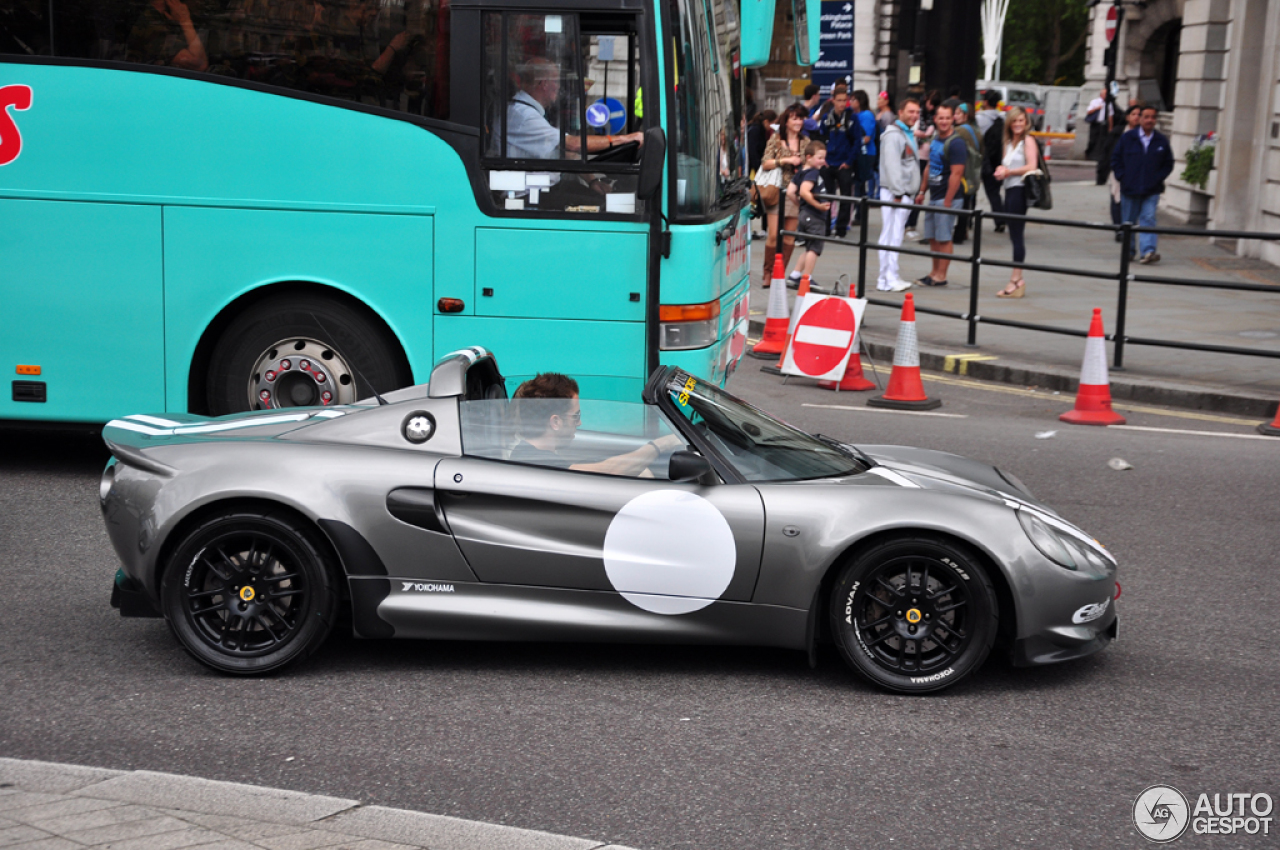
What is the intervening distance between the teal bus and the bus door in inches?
0.5

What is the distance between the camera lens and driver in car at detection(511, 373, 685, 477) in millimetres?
4859

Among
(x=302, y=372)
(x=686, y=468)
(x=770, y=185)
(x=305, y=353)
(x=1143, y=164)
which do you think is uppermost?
(x=1143, y=164)

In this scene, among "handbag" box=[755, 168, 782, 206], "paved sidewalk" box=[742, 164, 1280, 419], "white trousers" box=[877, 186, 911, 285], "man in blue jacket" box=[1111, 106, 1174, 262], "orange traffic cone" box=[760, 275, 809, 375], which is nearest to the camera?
"paved sidewalk" box=[742, 164, 1280, 419]

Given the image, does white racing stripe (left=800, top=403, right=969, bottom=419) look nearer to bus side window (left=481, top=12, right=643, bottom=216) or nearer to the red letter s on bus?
bus side window (left=481, top=12, right=643, bottom=216)

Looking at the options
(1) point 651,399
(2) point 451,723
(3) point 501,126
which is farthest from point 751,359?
(2) point 451,723

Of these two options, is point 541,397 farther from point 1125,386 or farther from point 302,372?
point 1125,386

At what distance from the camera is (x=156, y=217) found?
772 cm

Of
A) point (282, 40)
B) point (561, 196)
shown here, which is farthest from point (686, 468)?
point (282, 40)

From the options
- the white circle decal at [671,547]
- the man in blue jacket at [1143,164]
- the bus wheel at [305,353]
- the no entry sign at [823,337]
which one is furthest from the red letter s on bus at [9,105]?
the man in blue jacket at [1143,164]

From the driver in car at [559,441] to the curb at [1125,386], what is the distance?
7.45 m

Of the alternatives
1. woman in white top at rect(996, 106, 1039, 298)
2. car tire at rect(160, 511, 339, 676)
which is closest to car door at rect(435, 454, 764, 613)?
car tire at rect(160, 511, 339, 676)

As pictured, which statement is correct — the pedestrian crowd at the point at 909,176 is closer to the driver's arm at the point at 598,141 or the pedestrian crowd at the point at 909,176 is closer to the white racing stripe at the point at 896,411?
the white racing stripe at the point at 896,411

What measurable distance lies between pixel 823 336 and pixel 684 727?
7.34 metres

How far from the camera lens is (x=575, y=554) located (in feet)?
15.6
